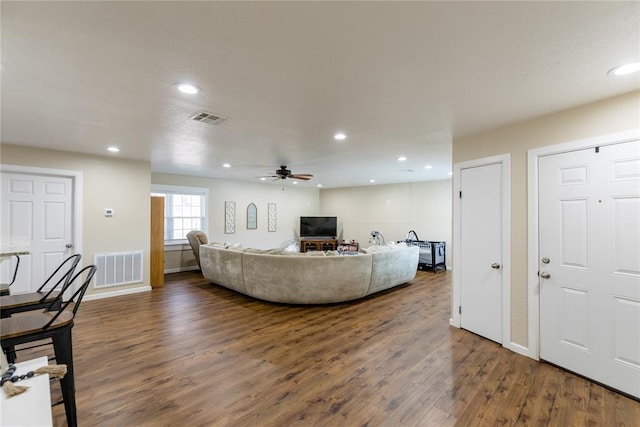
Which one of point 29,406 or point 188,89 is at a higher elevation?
point 188,89

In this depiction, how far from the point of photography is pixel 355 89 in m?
2.33

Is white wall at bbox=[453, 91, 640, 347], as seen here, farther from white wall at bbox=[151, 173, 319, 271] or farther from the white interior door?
white wall at bbox=[151, 173, 319, 271]

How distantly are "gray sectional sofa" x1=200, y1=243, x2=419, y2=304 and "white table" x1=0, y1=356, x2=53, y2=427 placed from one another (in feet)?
10.9

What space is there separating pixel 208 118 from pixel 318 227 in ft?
23.2

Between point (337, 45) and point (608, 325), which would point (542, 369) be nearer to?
point (608, 325)

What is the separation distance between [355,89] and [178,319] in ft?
12.2

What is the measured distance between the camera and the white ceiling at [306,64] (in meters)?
1.46

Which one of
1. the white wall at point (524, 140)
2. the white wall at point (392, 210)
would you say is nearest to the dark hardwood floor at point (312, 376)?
the white wall at point (524, 140)

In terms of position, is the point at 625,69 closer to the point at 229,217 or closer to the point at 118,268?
the point at 118,268

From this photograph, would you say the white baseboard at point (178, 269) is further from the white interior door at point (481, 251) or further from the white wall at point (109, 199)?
the white interior door at point (481, 251)

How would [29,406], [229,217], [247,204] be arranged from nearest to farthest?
[29,406], [229,217], [247,204]

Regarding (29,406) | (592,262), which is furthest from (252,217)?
(29,406)

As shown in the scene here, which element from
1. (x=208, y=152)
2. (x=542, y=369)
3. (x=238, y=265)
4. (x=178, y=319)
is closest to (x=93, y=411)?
(x=178, y=319)

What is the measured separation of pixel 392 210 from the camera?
28.7 feet
